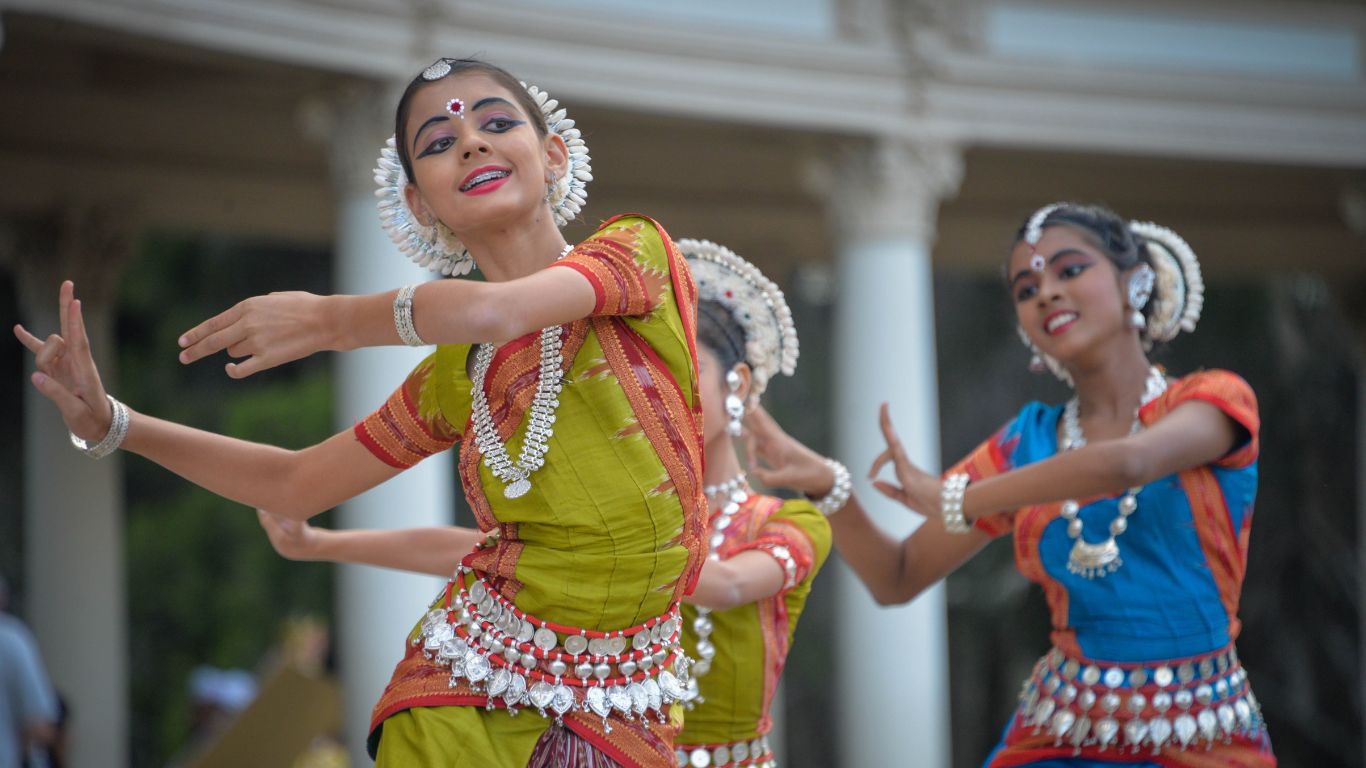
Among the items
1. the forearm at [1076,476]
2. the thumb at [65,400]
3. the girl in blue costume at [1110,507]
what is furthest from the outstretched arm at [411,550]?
the thumb at [65,400]

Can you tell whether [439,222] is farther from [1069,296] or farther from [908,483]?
[1069,296]

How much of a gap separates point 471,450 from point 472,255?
0.32 m

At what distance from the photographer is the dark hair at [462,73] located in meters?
2.59

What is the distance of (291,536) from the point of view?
311 centimetres

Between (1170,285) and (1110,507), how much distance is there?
584 millimetres

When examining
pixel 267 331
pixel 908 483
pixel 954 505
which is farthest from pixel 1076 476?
pixel 267 331

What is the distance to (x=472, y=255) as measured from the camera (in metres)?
2.64

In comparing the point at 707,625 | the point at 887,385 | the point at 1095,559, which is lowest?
the point at 707,625

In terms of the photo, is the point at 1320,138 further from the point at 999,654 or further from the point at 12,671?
the point at 999,654

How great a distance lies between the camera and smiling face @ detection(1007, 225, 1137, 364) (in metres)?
3.60

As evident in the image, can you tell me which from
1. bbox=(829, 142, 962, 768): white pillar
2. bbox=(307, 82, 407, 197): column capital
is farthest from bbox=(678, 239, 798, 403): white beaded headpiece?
bbox=(829, 142, 962, 768): white pillar

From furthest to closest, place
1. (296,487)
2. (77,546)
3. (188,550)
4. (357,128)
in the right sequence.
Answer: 1. (188,550)
2. (77,546)
3. (357,128)
4. (296,487)

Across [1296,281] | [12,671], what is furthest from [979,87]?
[1296,281]

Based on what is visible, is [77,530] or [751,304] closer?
[751,304]
